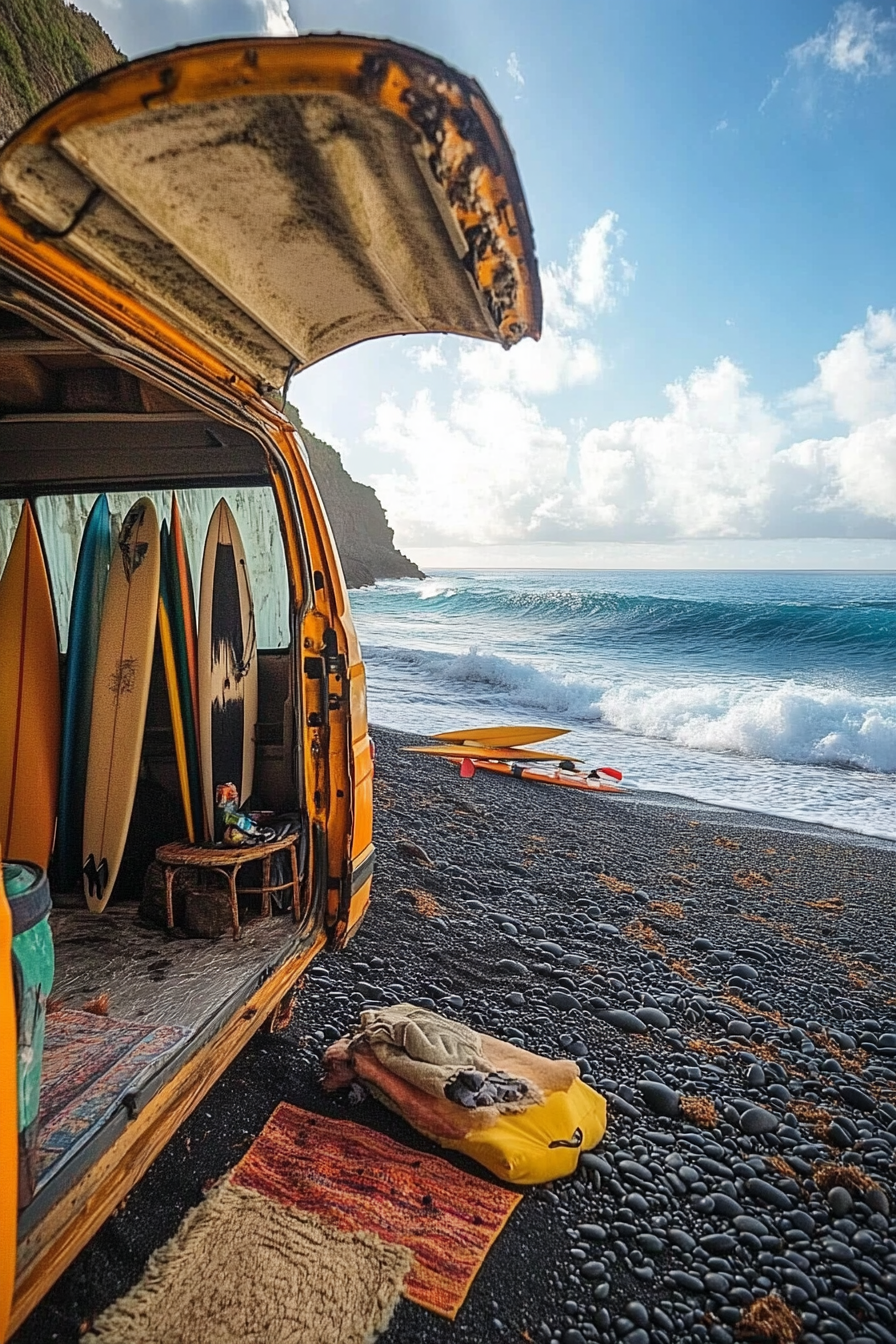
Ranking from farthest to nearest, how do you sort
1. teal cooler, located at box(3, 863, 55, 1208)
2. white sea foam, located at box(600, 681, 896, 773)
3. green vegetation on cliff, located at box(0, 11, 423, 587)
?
green vegetation on cliff, located at box(0, 11, 423, 587), white sea foam, located at box(600, 681, 896, 773), teal cooler, located at box(3, 863, 55, 1208)

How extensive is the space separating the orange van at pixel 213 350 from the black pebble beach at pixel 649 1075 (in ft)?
1.75

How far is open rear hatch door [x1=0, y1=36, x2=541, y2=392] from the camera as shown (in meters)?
1.38

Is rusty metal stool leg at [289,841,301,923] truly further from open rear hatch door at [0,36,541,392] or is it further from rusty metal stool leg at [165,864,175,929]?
open rear hatch door at [0,36,541,392]

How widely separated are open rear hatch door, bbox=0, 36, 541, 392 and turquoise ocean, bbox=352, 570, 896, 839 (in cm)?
873

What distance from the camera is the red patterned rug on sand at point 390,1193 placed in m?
2.26

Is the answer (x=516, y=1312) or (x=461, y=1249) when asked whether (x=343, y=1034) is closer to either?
(x=461, y=1249)

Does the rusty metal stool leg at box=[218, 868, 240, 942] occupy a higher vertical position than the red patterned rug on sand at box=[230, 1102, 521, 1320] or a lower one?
higher

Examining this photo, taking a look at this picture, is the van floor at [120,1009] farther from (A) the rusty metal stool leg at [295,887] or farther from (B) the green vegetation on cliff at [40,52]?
(B) the green vegetation on cliff at [40,52]

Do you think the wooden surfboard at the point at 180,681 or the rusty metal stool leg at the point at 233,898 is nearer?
the rusty metal stool leg at the point at 233,898

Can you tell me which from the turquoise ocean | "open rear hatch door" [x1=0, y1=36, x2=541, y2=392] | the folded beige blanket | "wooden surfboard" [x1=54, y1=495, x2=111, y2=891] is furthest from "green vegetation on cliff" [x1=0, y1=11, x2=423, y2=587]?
"open rear hatch door" [x1=0, y1=36, x2=541, y2=392]

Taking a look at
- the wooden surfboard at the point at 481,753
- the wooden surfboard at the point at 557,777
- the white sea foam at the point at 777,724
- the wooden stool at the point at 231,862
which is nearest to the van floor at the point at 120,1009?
the wooden stool at the point at 231,862

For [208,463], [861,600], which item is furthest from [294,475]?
[861,600]

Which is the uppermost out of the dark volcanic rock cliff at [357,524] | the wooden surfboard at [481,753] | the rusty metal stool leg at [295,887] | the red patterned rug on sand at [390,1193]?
the dark volcanic rock cliff at [357,524]

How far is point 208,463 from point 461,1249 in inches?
130
